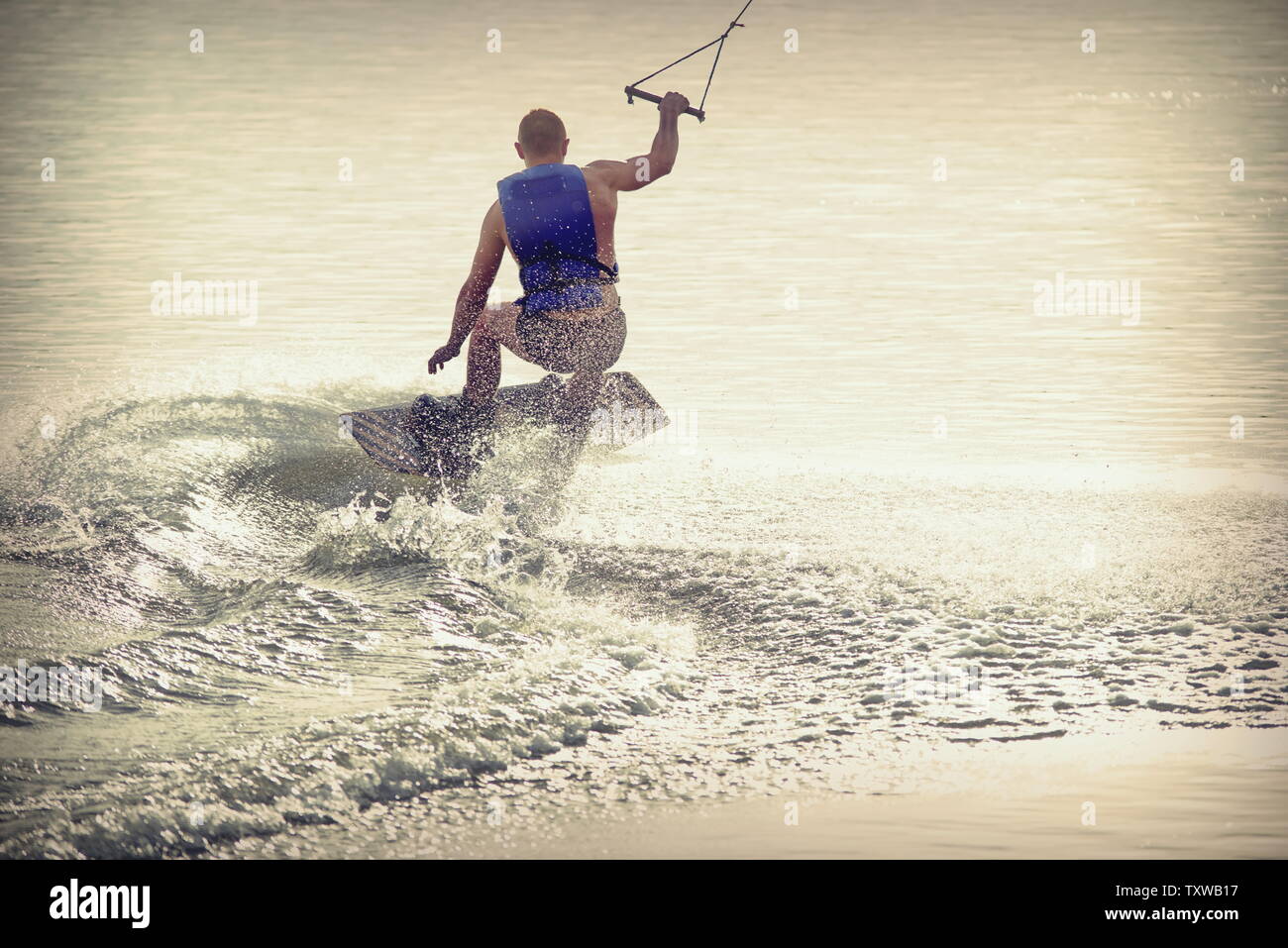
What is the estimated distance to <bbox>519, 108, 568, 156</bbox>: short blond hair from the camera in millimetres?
7262

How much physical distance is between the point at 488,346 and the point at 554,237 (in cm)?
68

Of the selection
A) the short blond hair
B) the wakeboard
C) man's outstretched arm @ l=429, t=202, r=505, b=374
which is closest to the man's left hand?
man's outstretched arm @ l=429, t=202, r=505, b=374

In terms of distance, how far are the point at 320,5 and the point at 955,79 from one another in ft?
54.6

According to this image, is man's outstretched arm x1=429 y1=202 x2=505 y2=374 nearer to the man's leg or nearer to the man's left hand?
the man's left hand

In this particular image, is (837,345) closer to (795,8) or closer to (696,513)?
(696,513)

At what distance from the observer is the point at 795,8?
1294 inches

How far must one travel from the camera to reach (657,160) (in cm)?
726

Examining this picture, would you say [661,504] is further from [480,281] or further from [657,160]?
[657,160]

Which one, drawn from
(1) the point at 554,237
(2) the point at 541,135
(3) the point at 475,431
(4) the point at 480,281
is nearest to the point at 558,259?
(1) the point at 554,237

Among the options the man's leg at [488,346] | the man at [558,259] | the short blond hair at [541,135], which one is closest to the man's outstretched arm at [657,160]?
the man at [558,259]

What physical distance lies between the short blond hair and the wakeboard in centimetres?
105

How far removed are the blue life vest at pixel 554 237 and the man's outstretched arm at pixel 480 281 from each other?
87 mm

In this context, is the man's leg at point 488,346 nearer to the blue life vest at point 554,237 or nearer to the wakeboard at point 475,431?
the wakeboard at point 475,431

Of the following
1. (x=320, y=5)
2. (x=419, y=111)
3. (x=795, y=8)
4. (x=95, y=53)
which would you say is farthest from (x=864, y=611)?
(x=320, y=5)
